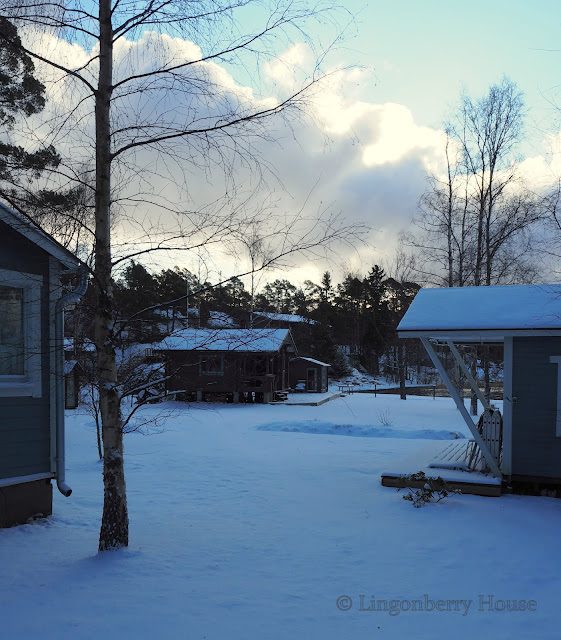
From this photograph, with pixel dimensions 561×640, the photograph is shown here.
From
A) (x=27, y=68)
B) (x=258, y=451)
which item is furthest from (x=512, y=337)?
(x=27, y=68)

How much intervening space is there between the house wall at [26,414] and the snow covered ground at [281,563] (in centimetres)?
80

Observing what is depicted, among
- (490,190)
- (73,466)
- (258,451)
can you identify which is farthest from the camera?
(490,190)

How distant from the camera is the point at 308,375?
121ft

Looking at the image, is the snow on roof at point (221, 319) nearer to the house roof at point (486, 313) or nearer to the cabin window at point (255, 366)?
the house roof at point (486, 313)

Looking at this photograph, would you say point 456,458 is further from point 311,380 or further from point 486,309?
point 311,380

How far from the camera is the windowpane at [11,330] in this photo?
246 inches

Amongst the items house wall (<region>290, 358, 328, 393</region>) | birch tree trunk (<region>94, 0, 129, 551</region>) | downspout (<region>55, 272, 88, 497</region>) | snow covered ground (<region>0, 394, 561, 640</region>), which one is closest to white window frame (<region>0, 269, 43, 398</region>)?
downspout (<region>55, 272, 88, 497</region>)

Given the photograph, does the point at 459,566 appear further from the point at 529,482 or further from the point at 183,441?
the point at 183,441

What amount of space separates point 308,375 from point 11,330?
31.2 meters

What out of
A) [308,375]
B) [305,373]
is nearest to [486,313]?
[308,375]

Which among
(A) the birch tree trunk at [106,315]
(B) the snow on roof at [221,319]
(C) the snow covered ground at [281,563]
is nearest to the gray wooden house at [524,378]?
(C) the snow covered ground at [281,563]

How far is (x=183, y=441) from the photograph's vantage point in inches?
563

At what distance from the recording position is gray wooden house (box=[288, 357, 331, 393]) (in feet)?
117

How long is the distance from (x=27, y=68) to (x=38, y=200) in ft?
5.28
